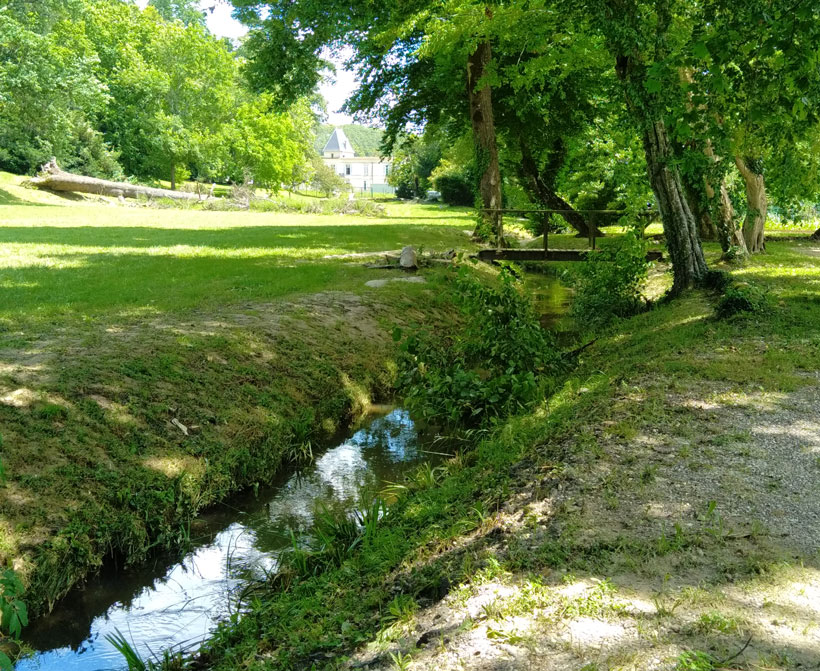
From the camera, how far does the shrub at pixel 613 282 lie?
12047 mm

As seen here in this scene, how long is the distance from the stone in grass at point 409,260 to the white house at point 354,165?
331 feet

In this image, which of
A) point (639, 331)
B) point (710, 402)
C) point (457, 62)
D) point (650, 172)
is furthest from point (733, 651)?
point (457, 62)

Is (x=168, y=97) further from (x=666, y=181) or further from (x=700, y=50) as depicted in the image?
(x=700, y=50)

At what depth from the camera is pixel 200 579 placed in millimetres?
5406

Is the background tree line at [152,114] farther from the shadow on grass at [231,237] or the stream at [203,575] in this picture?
the stream at [203,575]

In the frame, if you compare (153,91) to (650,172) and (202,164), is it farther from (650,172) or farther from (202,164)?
(650,172)

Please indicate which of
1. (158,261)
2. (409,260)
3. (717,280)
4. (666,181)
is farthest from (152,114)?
(717,280)

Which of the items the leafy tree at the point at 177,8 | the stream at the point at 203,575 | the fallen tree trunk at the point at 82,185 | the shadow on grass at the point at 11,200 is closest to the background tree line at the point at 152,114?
the fallen tree trunk at the point at 82,185

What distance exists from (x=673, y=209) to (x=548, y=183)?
52.9 feet

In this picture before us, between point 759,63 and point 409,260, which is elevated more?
point 759,63

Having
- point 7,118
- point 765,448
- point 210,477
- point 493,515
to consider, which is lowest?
point 210,477

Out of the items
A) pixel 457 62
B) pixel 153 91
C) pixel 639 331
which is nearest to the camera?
pixel 639 331

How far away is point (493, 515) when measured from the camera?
16.3 ft

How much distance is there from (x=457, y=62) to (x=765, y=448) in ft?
53.5
